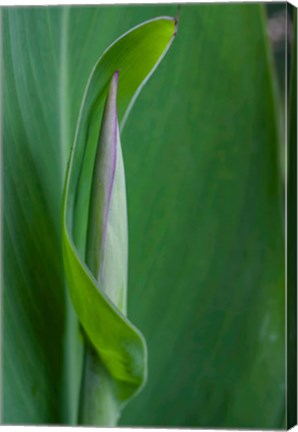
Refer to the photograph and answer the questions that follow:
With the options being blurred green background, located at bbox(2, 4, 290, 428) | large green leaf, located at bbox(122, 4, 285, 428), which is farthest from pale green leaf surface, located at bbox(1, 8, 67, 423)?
large green leaf, located at bbox(122, 4, 285, 428)

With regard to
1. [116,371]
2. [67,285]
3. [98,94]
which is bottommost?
[116,371]

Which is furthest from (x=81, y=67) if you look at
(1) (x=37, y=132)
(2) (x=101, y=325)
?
(2) (x=101, y=325)

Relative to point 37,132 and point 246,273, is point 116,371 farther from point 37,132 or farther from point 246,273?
point 37,132

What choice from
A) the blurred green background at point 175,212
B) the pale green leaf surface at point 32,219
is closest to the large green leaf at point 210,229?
the blurred green background at point 175,212

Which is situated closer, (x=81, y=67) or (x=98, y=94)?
(x=98, y=94)

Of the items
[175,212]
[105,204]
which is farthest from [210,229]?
[105,204]

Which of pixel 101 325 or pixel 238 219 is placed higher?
pixel 238 219

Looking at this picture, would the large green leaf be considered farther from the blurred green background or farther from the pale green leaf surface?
the pale green leaf surface

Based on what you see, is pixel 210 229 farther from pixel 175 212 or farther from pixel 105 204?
pixel 105 204
